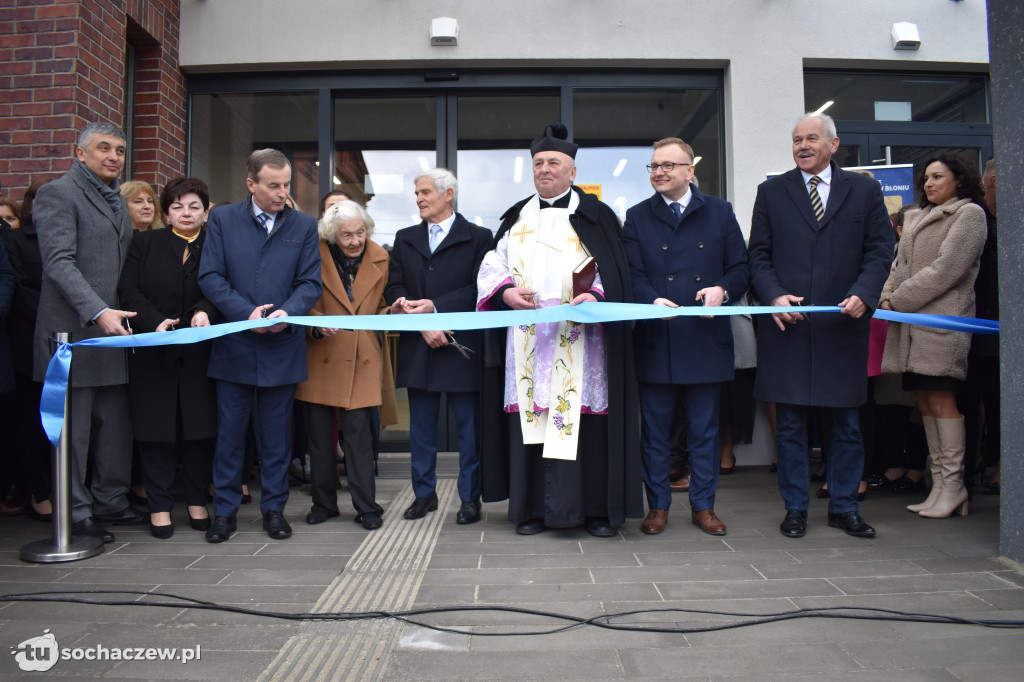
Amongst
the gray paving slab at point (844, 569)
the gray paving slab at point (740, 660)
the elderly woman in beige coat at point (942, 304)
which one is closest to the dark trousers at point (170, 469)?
the gray paving slab at point (740, 660)

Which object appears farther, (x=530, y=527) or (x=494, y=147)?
(x=494, y=147)

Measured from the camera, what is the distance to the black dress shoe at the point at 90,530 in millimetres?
3674

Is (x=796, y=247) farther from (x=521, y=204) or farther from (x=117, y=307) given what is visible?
(x=117, y=307)

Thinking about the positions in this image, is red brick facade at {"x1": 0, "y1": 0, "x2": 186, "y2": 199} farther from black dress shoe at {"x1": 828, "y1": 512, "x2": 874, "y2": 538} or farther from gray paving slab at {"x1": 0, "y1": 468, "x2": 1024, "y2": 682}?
black dress shoe at {"x1": 828, "y1": 512, "x2": 874, "y2": 538}

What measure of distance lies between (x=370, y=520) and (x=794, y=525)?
7.39 feet

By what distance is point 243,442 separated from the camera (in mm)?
3904

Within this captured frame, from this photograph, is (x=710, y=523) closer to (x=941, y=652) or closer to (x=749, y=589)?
(x=749, y=589)

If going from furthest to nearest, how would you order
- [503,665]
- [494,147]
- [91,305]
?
1. [494,147]
2. [91,305]
3. [503,665]

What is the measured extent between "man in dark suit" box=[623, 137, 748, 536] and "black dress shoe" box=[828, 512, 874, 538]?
630 mm

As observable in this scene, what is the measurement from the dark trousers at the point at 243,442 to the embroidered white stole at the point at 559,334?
1306 mm

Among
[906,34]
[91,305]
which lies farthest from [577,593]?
[906,34]

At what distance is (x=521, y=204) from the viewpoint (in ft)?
13.3

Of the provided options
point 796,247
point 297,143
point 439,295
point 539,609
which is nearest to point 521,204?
point 439,295

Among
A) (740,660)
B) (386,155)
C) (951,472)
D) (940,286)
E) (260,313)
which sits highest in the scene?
(386,155)
